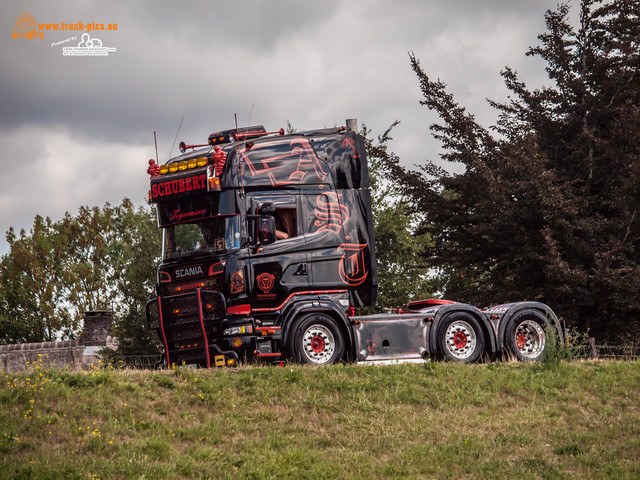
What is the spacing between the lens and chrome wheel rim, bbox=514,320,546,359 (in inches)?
639

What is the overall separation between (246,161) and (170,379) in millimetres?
4546

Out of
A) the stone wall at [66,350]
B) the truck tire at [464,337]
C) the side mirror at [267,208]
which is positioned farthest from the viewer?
the stone wall at [66,350]

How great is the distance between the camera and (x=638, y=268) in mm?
19000

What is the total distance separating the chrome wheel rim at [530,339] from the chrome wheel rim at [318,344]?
13.6 feet

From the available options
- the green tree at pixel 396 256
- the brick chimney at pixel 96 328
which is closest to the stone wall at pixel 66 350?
the brick chimney at pixel 96 328

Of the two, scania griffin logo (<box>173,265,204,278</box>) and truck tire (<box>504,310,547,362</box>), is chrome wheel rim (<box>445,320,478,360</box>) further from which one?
scania griffin logo (<box>173,265,204,278</box>)

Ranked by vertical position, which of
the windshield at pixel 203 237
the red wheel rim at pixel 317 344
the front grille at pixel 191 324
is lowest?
the red wheel rim at pixel 317 344

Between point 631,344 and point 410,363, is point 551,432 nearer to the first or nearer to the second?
point 410,363

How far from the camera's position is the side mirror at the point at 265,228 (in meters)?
14.4

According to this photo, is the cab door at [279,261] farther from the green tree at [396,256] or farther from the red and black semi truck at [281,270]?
the green tree at [396,256]

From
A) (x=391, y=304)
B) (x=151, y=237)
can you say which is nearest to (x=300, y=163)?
(x=391, y=304)

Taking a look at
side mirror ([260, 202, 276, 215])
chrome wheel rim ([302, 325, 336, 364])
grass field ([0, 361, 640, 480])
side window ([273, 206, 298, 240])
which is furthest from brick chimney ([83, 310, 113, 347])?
grass field ([0, 361, 640, 480])

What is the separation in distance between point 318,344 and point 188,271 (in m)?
2.82

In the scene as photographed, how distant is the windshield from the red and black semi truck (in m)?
0.02
